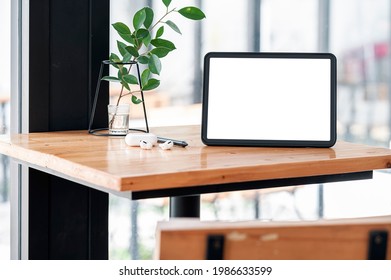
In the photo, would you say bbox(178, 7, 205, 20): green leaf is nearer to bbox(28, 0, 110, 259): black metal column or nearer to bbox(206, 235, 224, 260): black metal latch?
bbox(28, 0, 110, 259): black metal column

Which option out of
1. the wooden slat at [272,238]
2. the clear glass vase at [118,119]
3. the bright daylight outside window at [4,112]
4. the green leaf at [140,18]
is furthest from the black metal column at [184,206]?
the wooden slat at [272,238]

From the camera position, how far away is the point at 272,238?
104 cm

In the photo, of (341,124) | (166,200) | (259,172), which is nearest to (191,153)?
(259,172)

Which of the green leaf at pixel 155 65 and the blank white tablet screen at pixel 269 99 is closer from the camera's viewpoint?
the blank white tablet screen at pixel 269 99

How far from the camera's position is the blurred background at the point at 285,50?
283cm

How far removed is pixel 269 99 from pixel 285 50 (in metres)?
1.01

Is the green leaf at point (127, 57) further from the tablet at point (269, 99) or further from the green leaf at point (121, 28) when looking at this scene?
the tablet at point (269, 99)

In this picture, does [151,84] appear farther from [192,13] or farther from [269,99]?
[269,99]

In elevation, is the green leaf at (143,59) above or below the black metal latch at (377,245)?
above

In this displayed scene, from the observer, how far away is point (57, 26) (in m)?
2.40

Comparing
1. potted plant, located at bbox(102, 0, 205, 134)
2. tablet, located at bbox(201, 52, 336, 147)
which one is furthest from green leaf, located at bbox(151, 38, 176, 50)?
tablet, located at bbox(201, 52, 336, 147)

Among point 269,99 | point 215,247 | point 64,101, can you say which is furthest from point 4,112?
point 215,247

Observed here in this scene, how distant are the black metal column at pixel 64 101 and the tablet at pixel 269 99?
1.60ft
